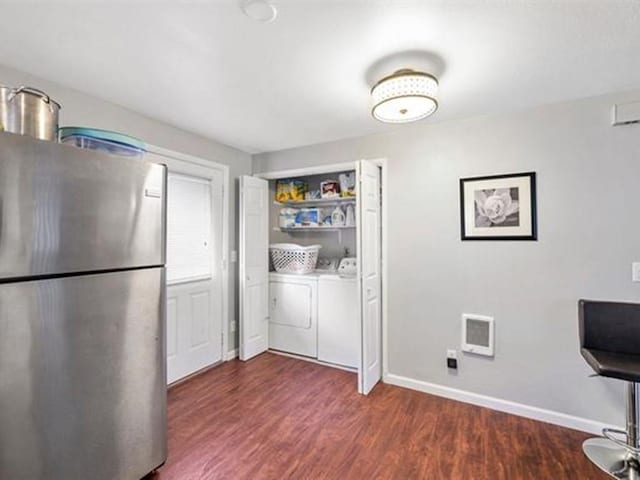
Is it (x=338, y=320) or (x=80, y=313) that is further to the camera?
(x=338, y=320)

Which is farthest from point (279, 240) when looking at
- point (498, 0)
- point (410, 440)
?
point (498, 0)

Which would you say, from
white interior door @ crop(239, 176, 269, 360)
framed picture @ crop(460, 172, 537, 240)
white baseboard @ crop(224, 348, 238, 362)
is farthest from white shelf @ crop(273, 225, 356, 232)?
white baseboard @ crop(224, 348, 238, 362)

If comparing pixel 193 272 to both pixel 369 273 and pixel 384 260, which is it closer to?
pixel 369 273

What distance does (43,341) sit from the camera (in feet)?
4.19

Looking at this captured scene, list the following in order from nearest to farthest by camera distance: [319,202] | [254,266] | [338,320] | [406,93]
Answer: [406,93] < [338,320] < [254,266] < [319,202]

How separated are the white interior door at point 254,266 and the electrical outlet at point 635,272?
309 cm

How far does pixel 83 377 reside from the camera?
4.59 ft

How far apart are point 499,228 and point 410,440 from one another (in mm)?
1655

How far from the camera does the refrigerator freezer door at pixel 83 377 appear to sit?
47.6 inches

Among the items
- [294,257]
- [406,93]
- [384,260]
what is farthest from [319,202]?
[406,93]

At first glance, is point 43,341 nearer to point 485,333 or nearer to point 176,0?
point 176,0

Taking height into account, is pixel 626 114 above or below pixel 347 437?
above

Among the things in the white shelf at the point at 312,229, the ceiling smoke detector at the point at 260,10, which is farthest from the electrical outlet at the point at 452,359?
the ceiling smoke detector at the point at 260,10

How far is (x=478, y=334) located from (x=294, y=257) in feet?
6.41
